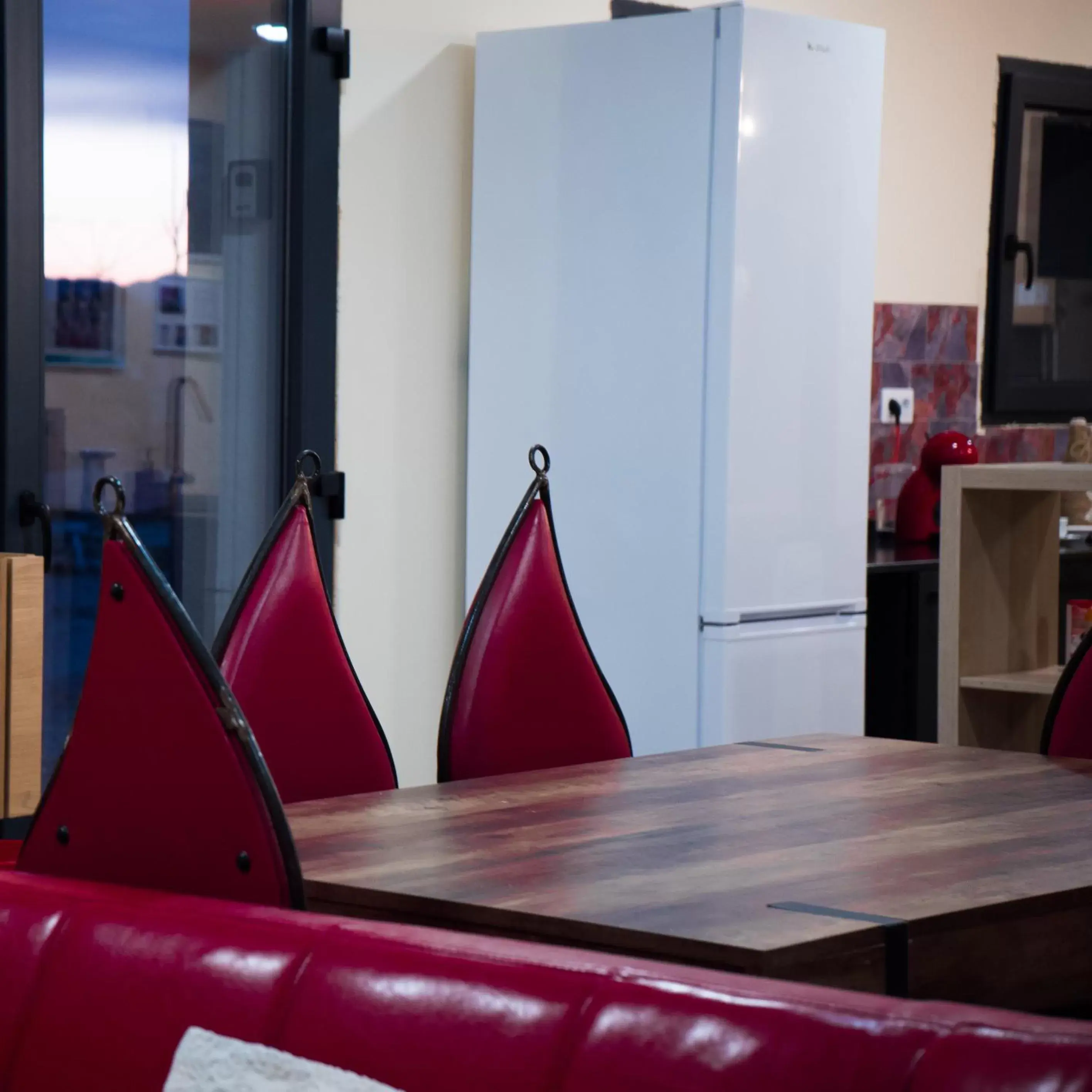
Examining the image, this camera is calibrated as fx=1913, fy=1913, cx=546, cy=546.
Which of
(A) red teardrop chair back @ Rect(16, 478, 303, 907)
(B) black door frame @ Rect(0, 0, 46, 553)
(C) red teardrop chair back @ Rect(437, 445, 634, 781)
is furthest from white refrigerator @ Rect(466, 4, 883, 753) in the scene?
(A) red teardrop chair back @ Rect(16, 478, 303, 907)

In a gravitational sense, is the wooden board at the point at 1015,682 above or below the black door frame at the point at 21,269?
below

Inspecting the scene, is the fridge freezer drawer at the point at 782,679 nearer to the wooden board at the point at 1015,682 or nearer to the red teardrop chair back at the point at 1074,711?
the wooden board at the point at 1015,682

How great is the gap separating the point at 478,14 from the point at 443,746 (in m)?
2.35

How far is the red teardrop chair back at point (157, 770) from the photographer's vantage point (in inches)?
57.8

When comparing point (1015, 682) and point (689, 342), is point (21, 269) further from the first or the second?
point (1015, 682)

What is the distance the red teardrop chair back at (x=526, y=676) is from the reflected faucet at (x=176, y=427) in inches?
61.1

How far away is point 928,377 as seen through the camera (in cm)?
570

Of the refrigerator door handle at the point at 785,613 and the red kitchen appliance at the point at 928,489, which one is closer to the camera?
the refrigerator door handle at the point at 785,613

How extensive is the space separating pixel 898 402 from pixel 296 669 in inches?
132

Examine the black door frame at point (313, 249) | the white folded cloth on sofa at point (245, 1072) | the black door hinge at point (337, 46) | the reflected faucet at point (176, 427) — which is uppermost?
the black door hinge at point (337, 46)

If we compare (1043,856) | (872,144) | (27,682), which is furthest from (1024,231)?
(1043,856)

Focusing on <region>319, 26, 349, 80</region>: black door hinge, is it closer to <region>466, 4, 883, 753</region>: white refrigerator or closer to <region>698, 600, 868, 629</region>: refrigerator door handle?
<region>466, 4, 883, 753</region>: white refrigerator

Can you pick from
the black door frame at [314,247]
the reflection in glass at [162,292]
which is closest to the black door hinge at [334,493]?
the black door frame at [314,247]

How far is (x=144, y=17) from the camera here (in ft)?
13.1
